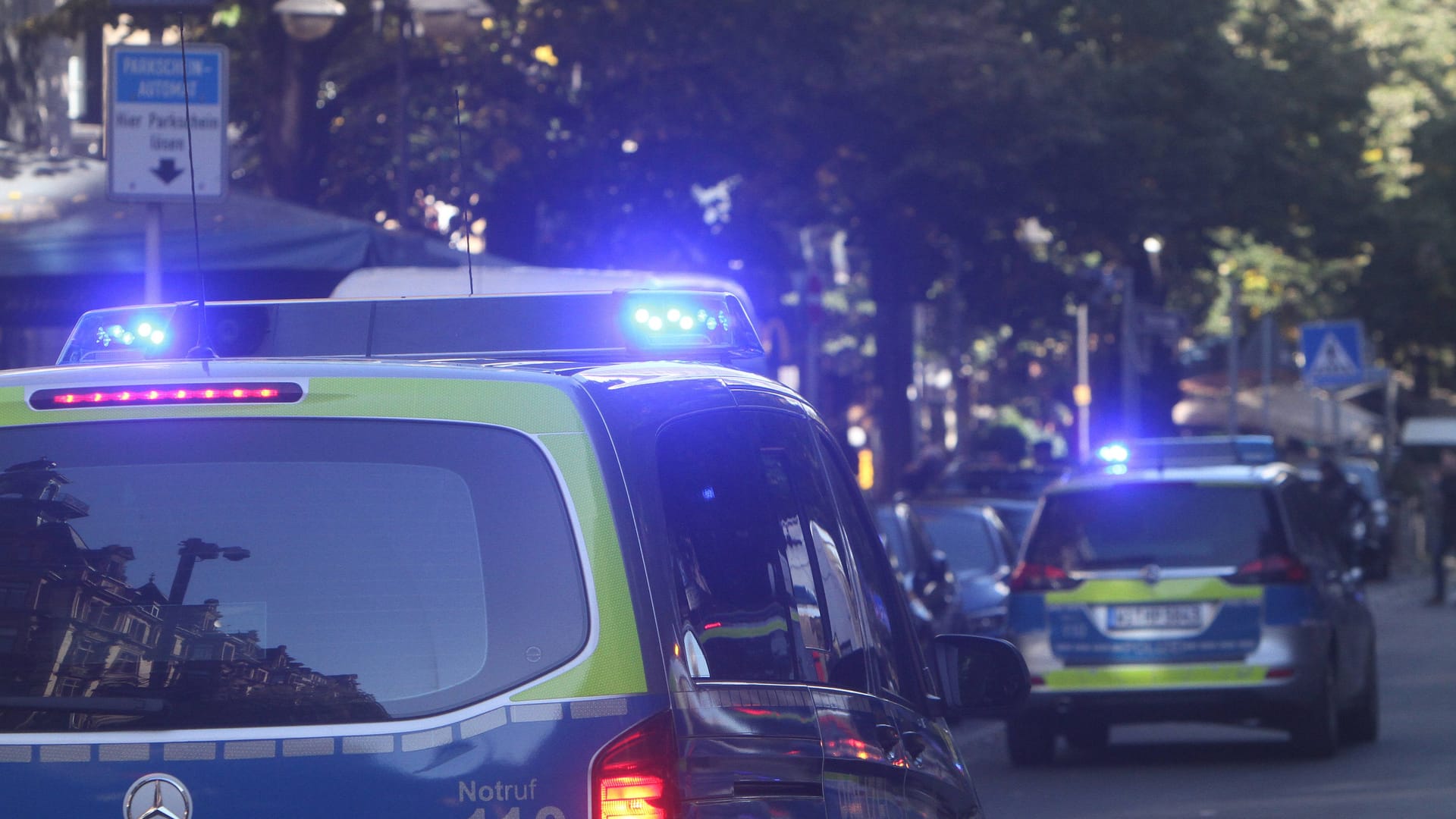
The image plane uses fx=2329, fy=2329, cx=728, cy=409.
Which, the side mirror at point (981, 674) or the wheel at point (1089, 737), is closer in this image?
the side mirror at point (981, 674)

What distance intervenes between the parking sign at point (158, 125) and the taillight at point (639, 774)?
21.6 feet

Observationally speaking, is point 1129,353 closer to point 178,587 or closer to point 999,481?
point 999,481

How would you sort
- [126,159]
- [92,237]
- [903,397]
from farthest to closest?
[903,397]
[92,237]
[126,159]

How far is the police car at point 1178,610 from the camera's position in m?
12.1

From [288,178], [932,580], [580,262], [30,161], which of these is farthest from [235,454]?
[580,262]

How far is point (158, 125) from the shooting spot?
9.46m

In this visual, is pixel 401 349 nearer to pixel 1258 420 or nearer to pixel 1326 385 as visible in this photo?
pixel 1326 385

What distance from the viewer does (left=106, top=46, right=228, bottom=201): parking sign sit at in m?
9.34

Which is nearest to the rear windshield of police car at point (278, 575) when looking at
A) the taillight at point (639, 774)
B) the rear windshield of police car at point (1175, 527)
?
the taillight at point (639, 774)

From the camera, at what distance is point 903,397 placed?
1211 inches

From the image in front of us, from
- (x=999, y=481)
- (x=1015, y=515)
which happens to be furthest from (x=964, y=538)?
(x=999, y=481)

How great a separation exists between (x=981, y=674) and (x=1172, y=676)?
757 centimetres

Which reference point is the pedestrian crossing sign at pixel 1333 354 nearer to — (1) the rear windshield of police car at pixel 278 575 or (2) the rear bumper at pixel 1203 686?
(2) the rear bumper at pixel 1203 686

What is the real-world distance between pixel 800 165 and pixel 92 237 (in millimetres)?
13693
